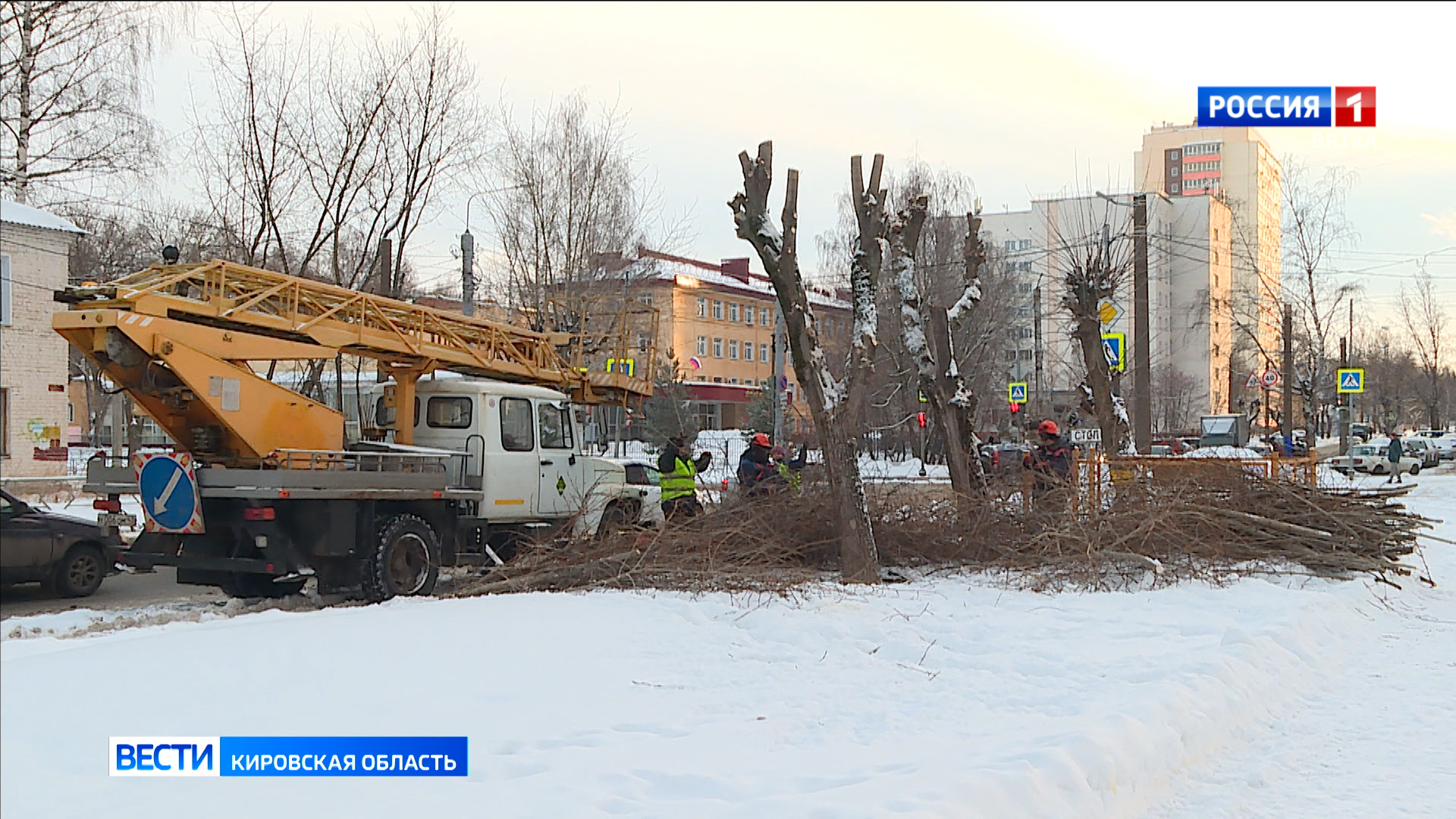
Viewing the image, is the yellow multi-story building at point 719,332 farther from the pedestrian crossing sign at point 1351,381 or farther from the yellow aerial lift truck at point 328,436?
the yellow aerial lift truck at point 328,436

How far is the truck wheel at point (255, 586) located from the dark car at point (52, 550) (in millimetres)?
5602

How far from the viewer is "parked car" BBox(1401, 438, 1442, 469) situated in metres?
51.2

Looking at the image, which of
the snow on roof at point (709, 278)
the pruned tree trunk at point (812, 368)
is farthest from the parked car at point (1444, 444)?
the pruned tree trunk at point (812, 368)

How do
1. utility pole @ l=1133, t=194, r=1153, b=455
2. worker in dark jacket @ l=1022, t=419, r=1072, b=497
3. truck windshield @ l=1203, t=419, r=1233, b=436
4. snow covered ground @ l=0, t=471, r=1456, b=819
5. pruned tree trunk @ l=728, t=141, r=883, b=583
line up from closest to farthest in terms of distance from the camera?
snow covered ground @ l=0, t=471, r=1456, b=819, pruned tree trunk @ l=728, t=141, r=883, b=583, worker in dark jacket @ l=1022, t=419, r=1072, b=497, utility pole @ l=1133, t=194, r=1153, b=455, truck windshield @ l=1203, t=419, r=1233, b=436

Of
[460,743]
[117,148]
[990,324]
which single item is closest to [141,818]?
[460,743]

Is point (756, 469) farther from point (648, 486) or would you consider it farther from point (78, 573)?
point (78, 573)

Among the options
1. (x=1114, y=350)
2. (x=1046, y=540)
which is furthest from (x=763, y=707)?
(x=1114, y=350)

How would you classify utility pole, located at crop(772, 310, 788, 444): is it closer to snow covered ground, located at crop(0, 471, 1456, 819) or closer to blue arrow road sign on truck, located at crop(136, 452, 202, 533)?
snow covered ground, located at crop(0, 471, 1456, 819)

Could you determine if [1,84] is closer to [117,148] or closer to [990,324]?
[117,148]

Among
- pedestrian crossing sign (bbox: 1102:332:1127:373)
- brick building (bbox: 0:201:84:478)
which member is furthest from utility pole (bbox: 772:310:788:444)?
brick building (bbox: 0:201:84:478)

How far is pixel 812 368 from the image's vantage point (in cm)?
1195

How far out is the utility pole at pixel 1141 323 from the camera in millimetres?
21984

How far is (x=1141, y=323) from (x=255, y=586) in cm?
1831

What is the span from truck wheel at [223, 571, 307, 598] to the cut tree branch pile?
153cm
